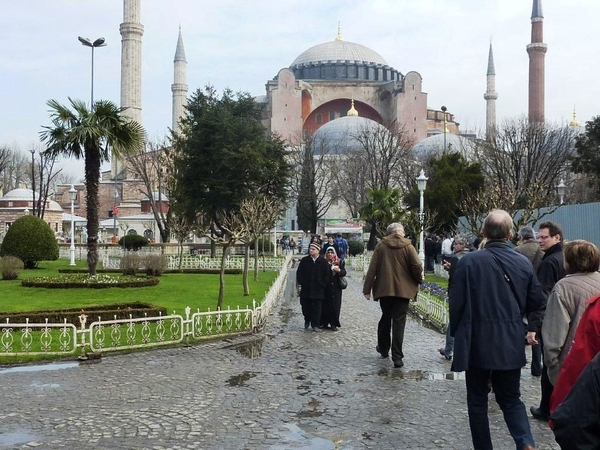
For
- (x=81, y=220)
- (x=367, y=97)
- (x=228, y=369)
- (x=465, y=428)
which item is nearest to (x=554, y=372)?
(x=465, y=428)

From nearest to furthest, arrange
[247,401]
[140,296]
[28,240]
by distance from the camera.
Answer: [247,401]
[140,296]
[28,240]

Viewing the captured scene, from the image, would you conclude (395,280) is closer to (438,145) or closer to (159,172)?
(159,172)

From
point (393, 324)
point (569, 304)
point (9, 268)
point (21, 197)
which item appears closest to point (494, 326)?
point (569, 304)

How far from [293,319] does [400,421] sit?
7031 millimetres

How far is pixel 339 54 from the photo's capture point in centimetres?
8081

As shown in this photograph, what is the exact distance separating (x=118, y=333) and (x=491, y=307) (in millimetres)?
6186

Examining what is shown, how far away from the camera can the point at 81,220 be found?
62.8 m

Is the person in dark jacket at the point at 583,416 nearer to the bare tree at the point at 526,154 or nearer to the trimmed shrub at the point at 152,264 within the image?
the trimmed shrub at the point at 152,264

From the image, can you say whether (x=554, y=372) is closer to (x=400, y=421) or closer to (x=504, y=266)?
(x=504, y=266)

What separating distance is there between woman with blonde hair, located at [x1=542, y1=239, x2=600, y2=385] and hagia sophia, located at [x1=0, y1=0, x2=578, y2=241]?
46195mm

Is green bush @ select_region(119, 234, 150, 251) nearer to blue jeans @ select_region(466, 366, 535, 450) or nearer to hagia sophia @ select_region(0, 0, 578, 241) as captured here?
hagia sophia @ select_region(0, 0, 578, 241)

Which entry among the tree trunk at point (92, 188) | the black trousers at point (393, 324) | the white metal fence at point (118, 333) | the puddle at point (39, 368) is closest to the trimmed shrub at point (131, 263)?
the tree trunk at point (92, 188)

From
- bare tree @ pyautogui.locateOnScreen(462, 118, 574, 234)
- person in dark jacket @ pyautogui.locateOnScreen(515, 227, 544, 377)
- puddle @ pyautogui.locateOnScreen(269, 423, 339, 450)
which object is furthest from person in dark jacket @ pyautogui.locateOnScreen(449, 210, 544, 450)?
bare tree @ pyautogui.locateOnScreen(462, 118, 574, 234)

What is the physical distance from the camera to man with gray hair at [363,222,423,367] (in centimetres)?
→ 784
